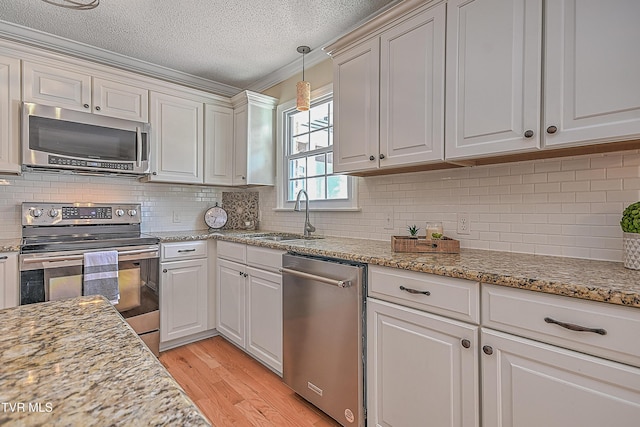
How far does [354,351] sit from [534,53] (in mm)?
1558

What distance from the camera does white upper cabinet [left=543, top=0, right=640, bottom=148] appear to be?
1175 millimetres

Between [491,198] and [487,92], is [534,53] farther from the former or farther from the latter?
[491,198]

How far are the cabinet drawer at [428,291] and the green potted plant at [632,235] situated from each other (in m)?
0.59

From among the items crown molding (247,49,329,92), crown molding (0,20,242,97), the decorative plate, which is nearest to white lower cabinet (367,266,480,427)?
crown molding (247,49,329,92)

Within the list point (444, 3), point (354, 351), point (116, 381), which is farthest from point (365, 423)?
point (444, 3)

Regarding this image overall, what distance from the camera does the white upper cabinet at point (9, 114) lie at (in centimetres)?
225

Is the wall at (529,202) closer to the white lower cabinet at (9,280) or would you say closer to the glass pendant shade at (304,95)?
the glass pendant shade at (304,95)

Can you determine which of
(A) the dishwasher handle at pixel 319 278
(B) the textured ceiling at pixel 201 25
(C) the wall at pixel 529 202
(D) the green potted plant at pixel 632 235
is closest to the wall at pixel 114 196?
(B) the textured ceiling at pixel 201 25

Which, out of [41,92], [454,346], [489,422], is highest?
[41,92]

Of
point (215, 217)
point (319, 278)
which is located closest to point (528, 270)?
point (319, 278)

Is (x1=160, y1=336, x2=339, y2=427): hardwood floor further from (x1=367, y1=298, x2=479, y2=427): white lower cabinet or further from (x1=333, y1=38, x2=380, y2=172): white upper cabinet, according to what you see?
(x1=333, y1=38, x2=380, y2=172): white upper cabinet

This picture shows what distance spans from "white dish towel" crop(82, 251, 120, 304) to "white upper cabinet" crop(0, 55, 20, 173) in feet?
2.67

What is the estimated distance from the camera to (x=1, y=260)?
6.71 feet

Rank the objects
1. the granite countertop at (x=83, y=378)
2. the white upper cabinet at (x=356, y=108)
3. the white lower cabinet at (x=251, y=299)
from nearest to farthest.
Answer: the granite countertop at (x=83, y=378)
the white upper cabinet at (x=356, y=108)
the white lower cabinet at (x=251, y=299)
